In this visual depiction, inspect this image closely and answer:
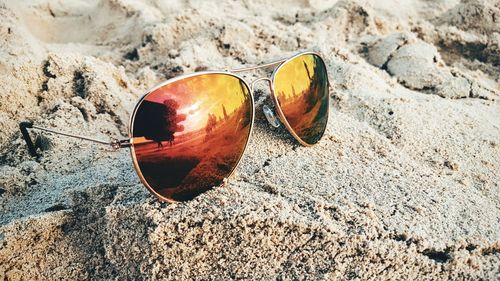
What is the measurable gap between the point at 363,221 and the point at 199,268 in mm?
451

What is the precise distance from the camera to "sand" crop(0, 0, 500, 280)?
0.99 m

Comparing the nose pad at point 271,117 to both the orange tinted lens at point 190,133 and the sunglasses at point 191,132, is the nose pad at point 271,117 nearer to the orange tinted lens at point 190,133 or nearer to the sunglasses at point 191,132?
the sunglasses at point 191,132

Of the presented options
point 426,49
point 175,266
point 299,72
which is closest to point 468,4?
point 426,49

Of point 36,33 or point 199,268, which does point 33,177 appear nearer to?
point 199,268

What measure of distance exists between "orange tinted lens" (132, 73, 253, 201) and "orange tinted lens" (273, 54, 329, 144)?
0.21 metres

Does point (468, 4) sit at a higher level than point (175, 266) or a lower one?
higher

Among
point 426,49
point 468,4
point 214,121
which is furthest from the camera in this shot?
point 468,4

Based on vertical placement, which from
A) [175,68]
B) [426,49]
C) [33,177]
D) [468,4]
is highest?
[468,4]

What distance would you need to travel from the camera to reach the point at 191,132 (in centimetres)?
109

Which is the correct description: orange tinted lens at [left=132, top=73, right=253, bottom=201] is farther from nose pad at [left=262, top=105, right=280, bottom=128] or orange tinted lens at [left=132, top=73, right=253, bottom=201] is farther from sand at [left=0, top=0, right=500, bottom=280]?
nose pad at [left=262, top=105, right=280, bottom=128]

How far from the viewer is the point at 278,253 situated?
99 centimetres

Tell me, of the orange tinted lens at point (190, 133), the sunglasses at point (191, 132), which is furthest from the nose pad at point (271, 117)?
the orange tinted lens at point (190, 133)

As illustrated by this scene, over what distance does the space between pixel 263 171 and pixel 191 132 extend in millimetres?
279

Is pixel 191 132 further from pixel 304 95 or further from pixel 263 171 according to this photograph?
pixel 304 95
